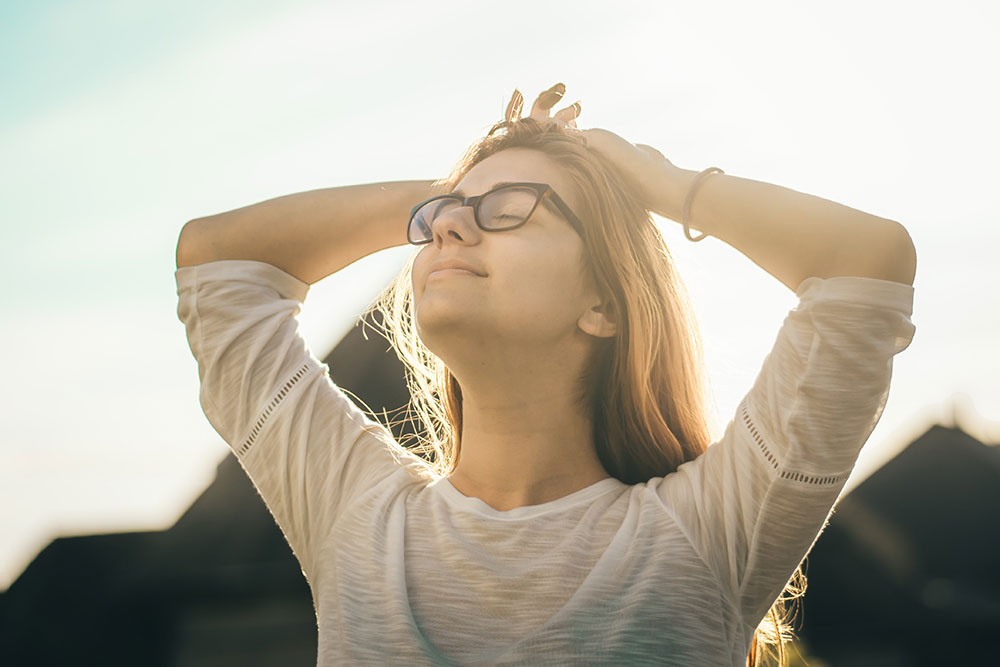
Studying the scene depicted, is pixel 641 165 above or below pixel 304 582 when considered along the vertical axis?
above

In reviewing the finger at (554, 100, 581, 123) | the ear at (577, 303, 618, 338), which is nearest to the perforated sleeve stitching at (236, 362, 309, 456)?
the ear at (577, 303, 618, 338)

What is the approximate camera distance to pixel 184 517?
874 centimetres

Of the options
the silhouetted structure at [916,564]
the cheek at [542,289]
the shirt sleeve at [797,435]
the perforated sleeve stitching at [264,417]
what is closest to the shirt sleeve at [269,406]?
the perforated sleeve stitching at [264,417]

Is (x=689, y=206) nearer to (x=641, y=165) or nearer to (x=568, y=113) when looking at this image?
(x=641, y=165)

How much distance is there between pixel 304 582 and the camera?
8.55 m

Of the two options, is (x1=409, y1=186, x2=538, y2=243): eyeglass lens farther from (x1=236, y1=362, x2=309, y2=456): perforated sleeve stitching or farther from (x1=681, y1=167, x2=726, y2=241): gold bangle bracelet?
(x1=236, y1=362, x2=309, y2=456): perforated sleeve stitching

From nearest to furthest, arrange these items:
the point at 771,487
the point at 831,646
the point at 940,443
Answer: the point at 771,487
the point at 831,646
the point at 940,443

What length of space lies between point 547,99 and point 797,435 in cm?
142

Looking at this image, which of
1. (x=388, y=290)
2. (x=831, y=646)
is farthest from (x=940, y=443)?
(x=388, y=290)

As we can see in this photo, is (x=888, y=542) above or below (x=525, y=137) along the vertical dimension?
below

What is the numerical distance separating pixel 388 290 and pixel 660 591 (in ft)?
5.74

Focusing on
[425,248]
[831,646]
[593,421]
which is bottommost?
[831,646]

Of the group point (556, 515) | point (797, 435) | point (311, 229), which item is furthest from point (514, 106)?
point (797, 435)

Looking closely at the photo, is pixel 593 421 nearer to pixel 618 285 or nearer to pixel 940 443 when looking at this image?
pixel 618 285
